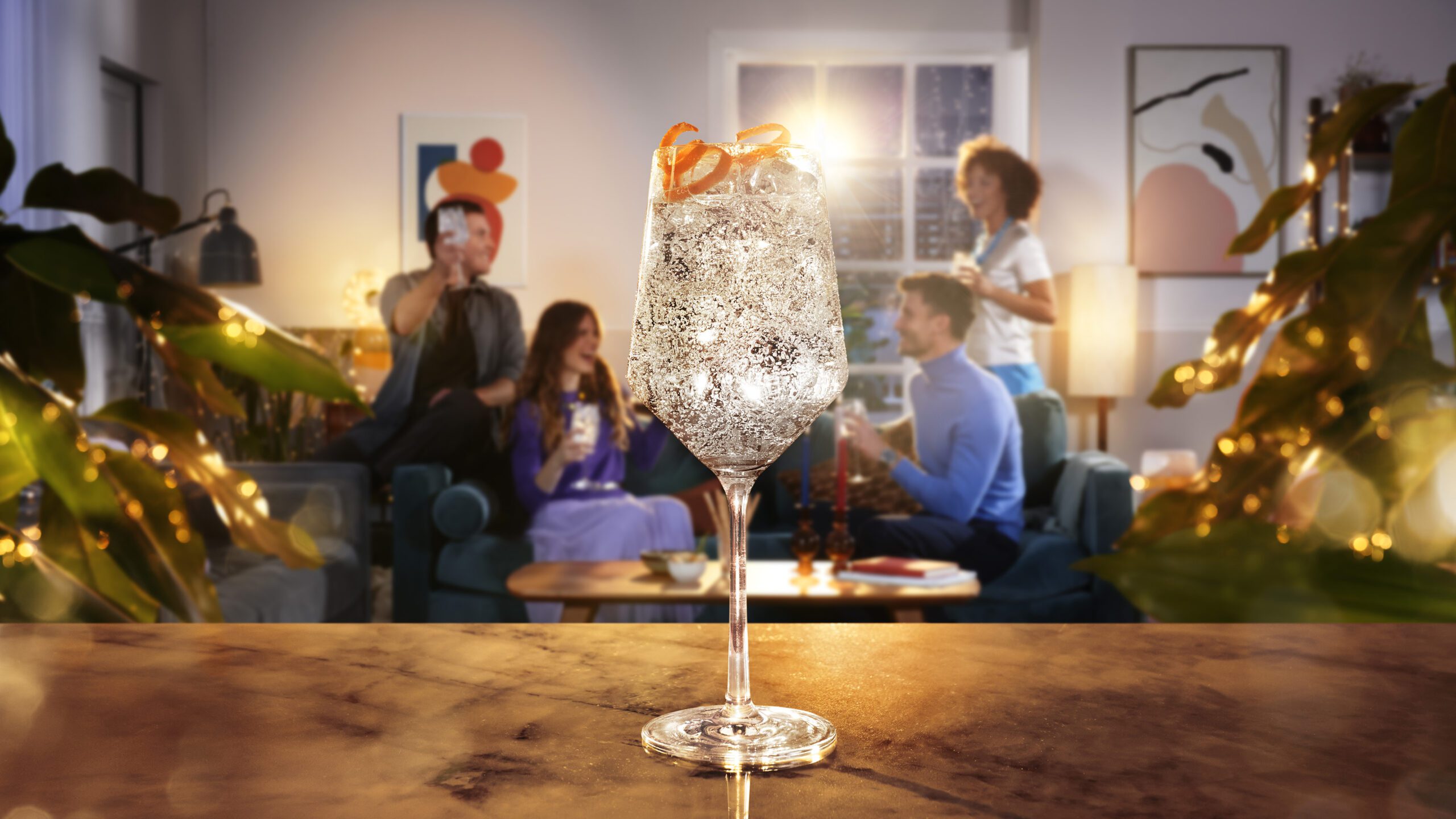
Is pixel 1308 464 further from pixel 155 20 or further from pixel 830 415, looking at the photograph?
pixel 155 20

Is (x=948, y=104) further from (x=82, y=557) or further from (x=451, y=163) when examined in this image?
(x=82, y=557)

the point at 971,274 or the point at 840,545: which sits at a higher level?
the point at 971,274

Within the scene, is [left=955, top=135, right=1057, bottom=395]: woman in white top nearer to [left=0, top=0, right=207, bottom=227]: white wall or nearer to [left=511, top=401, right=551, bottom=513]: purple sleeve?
[left=511, top=401, right=551, bottom=513]: purple sleeve

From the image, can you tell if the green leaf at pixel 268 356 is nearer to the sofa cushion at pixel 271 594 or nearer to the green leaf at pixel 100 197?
the green leaf at pixel 100 197

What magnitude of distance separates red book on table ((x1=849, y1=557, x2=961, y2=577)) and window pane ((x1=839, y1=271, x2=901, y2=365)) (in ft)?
7.88

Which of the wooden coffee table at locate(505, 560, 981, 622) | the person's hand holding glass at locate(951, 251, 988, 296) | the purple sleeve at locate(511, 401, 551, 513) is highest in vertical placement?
the person's hand holding glass at locate(951, 251, 988, 296)

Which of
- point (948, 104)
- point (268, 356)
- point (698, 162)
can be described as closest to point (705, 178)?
point (698, 162)

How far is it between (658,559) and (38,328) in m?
1.81

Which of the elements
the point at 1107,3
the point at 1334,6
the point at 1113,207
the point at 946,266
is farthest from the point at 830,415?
the point at 1334,6

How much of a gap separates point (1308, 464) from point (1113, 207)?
4286 millimetres

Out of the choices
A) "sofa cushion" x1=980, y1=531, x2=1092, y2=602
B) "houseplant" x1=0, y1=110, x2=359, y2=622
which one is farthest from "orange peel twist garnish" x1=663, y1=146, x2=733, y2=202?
"sofa cushion" x1=980, y1=531, x2=1092, y2=602

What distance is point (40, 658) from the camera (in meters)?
0.40

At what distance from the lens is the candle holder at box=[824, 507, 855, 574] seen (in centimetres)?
265

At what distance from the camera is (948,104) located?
4957 millimetres
